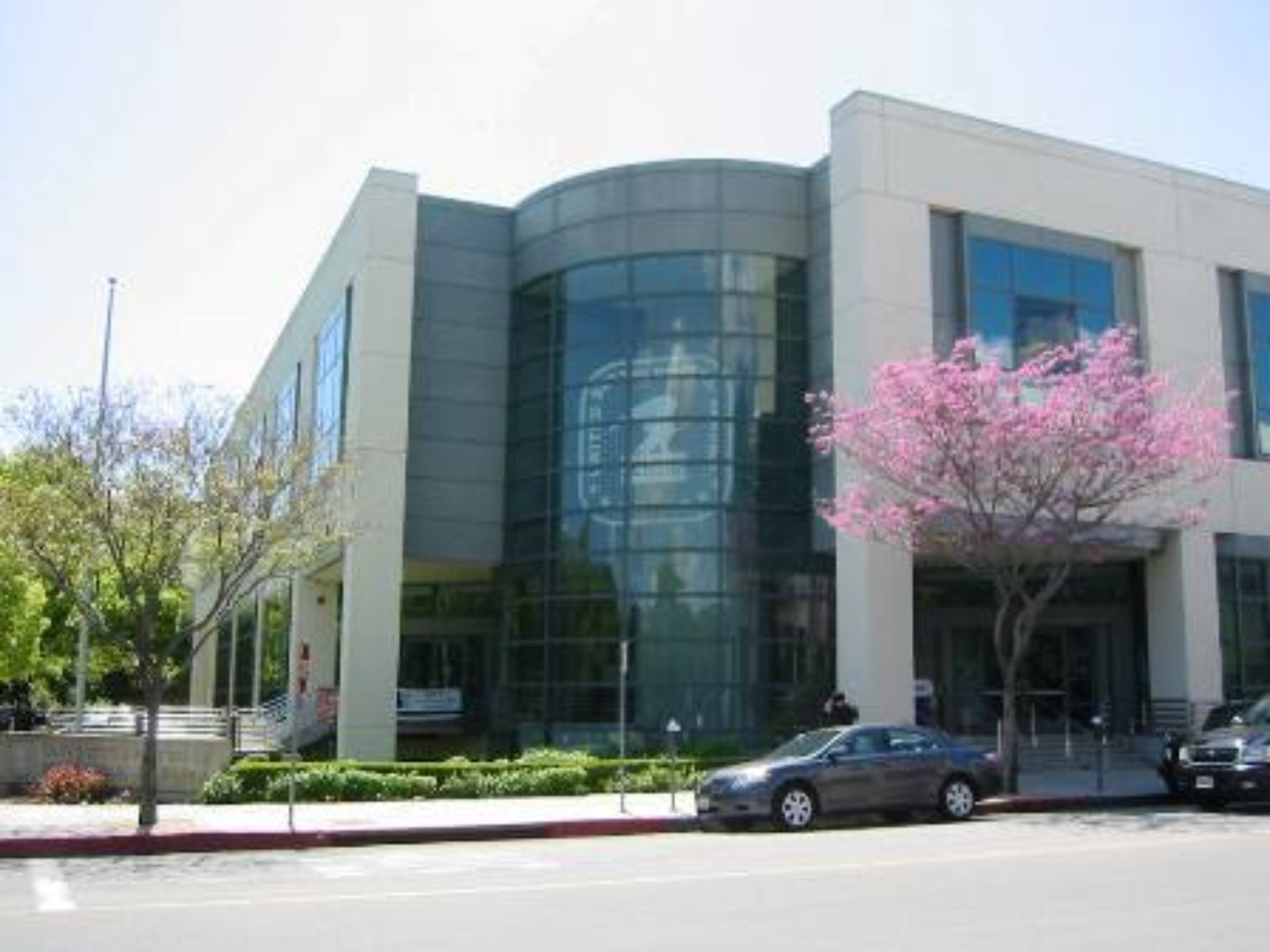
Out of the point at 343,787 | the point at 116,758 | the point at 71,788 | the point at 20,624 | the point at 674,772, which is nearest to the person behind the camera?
the point at 674,772

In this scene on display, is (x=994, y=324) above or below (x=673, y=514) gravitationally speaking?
above

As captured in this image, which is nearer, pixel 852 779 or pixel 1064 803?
pixel 852 779

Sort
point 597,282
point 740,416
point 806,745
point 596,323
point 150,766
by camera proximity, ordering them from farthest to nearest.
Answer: point 597,282 < point 596,323 < point 740,416 < point 806,745 < point 150,766

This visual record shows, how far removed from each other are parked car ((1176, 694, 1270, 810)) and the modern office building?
20.5 feet

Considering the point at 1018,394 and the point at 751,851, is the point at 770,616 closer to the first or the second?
the point at 1018,394

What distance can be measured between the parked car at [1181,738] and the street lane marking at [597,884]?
23.2ft

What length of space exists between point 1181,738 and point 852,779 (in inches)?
256

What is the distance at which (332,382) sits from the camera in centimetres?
3381

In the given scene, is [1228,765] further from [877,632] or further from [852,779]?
[877,632]

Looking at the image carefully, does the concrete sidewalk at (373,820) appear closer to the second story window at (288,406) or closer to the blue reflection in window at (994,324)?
the blue reflection in window at (994,324)

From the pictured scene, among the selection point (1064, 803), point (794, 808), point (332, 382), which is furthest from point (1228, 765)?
point (332, 382)

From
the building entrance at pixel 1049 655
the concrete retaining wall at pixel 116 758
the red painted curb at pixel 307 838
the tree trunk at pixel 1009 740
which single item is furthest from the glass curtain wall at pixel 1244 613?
the concrete retaining wall at pixel 116 758

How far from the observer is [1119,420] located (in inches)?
910

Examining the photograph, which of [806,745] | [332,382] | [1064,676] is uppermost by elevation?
[332,382]
